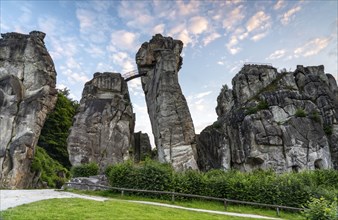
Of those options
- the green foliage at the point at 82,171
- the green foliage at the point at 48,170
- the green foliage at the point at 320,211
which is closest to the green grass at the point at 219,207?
the green foliage at the point at 82,171

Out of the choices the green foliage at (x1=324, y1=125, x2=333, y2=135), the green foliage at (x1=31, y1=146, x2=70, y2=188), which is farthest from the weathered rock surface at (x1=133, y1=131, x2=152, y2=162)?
Answer: the green foliage at (x1=324, y1=125, x2=333, y2=135)

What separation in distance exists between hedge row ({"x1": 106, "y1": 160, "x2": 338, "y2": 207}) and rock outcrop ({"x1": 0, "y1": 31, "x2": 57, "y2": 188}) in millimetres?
17619

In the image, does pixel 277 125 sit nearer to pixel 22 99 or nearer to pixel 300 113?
pixel 300 113

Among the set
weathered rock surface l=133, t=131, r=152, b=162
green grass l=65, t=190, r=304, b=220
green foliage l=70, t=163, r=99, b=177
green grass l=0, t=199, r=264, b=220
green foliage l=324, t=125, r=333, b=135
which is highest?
green foliage l=324, t=125, r=333, b=135

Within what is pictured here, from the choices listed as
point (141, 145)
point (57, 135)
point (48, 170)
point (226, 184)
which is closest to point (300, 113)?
point (226, 184)

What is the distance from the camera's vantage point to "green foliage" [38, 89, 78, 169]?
180ft

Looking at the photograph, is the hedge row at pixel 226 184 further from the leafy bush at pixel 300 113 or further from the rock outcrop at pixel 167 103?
the leafy bush at pixel 300 113

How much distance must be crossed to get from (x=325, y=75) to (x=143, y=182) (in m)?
42.5

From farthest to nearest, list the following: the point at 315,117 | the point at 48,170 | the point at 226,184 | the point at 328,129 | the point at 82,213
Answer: the point at 48,170 < the point at 328,129 < the point at 315,117 < the point at 226,184 < the point at 82,213

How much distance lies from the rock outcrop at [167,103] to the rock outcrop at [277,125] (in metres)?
6.34

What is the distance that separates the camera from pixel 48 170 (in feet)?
153

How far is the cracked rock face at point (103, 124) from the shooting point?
41.3 metres

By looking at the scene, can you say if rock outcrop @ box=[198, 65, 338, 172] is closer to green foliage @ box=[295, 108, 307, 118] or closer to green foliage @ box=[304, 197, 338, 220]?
green foliage @ box=[295, 108, 307, 118]

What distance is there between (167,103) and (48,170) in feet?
70.0
